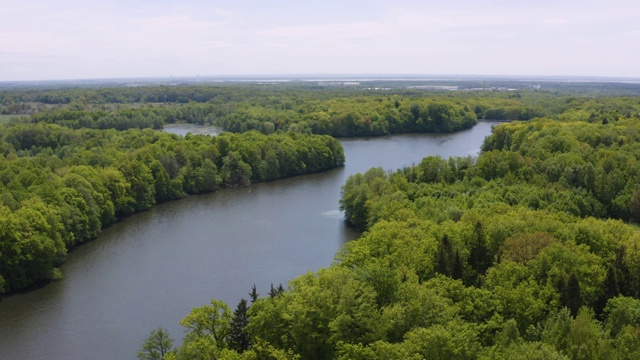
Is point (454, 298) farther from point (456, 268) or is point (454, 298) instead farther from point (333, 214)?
point (333, 214)

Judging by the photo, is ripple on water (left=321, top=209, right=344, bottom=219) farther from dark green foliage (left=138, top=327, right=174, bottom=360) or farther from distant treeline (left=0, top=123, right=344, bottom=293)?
dark green foliage (left=138, top=327, right=174, bottom=360)

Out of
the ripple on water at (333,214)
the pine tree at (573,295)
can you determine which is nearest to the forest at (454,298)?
the pine tree at (573,295)

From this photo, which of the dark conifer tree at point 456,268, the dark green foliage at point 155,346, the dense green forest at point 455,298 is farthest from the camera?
the dark conifer tree at point 456,268

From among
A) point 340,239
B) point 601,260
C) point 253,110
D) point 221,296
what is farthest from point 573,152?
point 253,110

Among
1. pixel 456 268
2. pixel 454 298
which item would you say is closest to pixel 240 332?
pixel 454 298

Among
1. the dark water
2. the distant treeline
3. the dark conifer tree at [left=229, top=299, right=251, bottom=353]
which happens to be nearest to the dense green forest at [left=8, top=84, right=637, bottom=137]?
the distant treeline

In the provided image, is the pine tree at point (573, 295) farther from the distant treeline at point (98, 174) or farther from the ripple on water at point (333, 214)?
the distant treeline at point (98, 174)

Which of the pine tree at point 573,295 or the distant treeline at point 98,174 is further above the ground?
the pine tree at point 573,295
